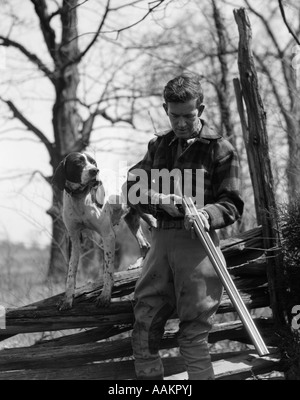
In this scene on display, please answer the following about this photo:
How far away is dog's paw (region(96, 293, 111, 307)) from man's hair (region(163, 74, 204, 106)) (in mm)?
1521

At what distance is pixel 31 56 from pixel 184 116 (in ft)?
36.7

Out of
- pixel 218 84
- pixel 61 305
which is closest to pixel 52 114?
pixel 218 84

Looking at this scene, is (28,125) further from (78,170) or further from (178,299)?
(178,299)

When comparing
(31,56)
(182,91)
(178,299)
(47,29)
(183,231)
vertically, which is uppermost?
(47,29)

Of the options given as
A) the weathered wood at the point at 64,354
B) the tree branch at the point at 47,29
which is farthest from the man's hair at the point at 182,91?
the tree branch at the point at 47,29

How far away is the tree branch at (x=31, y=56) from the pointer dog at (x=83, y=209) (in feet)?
33.2

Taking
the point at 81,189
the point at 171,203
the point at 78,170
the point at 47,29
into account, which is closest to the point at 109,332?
the point at 81,189

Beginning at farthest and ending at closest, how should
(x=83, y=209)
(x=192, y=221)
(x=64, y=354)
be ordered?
(x=64, y=354)
(x=83, y=209)
(x=192, y=221)

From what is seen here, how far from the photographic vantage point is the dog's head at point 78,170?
474cm

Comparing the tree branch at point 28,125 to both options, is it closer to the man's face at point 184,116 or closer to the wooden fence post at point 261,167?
the wooden fence post at point 261,167

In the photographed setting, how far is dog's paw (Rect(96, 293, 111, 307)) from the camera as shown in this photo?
4.95 meters

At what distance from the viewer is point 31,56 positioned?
48.4ft
